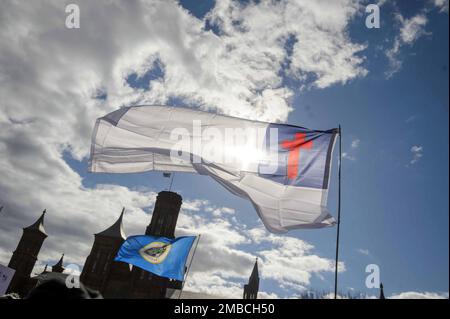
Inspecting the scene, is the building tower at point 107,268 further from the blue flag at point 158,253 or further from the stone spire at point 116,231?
the blue flag at point 158,253

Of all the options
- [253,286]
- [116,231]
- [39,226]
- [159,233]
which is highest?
[39,226]

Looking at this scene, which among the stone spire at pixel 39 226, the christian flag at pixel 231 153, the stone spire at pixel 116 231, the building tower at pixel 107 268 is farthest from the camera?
the stone spire at pixel 39 226

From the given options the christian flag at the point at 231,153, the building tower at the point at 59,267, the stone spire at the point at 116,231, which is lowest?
the christian flag at the point at 231,153

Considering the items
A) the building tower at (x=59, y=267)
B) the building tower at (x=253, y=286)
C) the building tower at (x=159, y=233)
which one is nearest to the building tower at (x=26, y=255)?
the building tower at (x=59, y=267)

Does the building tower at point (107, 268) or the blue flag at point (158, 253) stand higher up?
the building tower at point (107, 268)

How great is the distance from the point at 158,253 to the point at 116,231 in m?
50.4

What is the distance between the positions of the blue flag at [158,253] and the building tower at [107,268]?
41.7 meters

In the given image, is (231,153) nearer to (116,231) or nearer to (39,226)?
(116,231)

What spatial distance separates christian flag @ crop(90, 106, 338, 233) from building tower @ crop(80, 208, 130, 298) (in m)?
48.3

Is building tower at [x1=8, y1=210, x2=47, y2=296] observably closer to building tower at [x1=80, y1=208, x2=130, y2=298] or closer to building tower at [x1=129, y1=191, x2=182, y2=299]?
building tower at [x1=80, y1=208, x2=130, y2=298]

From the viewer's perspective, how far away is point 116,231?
59625 mm

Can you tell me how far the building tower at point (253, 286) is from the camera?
63.1 metres

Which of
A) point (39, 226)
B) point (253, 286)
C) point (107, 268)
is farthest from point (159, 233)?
point (39, 226)
